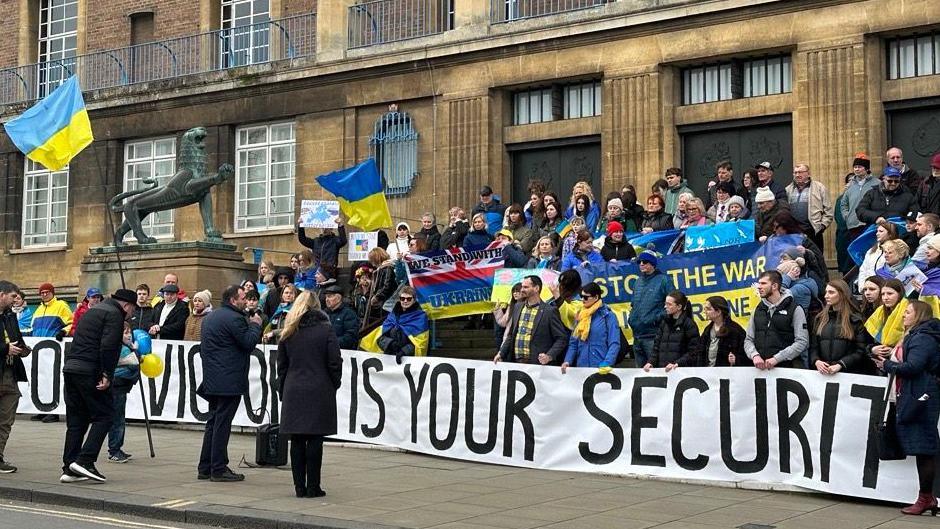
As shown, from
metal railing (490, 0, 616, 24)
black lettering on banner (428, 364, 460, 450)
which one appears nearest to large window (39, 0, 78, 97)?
metal railing (490, 0, 616, 24)

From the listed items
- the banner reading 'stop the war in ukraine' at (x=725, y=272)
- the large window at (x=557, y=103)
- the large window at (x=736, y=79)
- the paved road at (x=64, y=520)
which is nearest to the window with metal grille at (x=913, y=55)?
the large window at (x=736, y=79)

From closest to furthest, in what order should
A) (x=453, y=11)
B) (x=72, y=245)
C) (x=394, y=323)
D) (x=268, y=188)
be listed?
(x=394, y=323) → (x=453, y=11) → (x=268, y=188) → (x=72, y=245)

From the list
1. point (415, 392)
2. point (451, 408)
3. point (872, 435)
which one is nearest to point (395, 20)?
point (415, 392)

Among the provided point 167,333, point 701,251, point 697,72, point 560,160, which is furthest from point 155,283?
point 701,251

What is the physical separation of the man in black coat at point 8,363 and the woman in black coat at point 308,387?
339 centimetres

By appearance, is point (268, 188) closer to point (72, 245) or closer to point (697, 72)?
point (72, 245)

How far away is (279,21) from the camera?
28016 mm

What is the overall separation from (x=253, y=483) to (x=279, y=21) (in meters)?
17.2

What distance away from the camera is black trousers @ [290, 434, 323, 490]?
11.5 m

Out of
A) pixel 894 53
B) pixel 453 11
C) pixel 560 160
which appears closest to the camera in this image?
pixel 894 53

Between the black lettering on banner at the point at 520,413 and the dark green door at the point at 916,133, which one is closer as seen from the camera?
the black lettering on banner at the point at 520,413

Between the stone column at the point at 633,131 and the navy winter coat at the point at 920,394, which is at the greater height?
the stone column at the point at 633,131

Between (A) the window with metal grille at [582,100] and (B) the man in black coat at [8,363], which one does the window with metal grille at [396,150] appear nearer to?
(A) the window with metal grille at [582,100]

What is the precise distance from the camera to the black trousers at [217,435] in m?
12.7
